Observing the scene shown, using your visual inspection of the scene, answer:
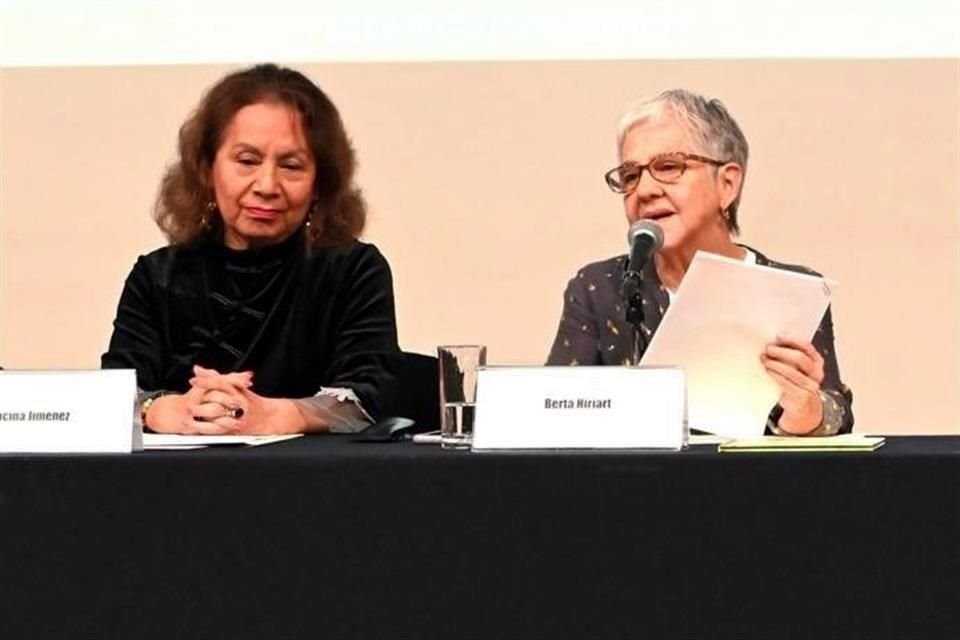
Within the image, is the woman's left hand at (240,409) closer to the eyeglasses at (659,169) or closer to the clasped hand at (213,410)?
the clasped hand at (213,410)

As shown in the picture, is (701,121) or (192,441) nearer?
(192,441)

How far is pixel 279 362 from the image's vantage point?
96.1 inches

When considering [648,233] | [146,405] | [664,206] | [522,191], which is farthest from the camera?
[522,191]

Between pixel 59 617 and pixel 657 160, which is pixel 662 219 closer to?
pixel 657 160

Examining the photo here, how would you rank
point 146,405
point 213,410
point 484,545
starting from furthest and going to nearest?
point 146,405
point 213,410
point 484,545

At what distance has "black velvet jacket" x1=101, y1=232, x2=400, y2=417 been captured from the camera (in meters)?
2.44

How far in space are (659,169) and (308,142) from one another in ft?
1.93

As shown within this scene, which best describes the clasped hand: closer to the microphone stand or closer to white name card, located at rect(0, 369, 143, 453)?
white name card, located at rect(0, 369, 143, 453)

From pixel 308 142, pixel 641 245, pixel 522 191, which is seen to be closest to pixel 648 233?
pixel 641 245

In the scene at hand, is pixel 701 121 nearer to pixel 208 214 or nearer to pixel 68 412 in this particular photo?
pixel 208 214

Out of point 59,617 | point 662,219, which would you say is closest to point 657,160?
point 662,219

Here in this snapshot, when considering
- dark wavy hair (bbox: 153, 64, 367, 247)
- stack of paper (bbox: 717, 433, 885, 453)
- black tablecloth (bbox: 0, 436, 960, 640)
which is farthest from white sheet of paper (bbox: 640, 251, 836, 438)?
dark wavy hair (bbox: 153, 64, 367, 247)

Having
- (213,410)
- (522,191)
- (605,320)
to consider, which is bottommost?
(213,410)

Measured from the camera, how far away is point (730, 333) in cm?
179
